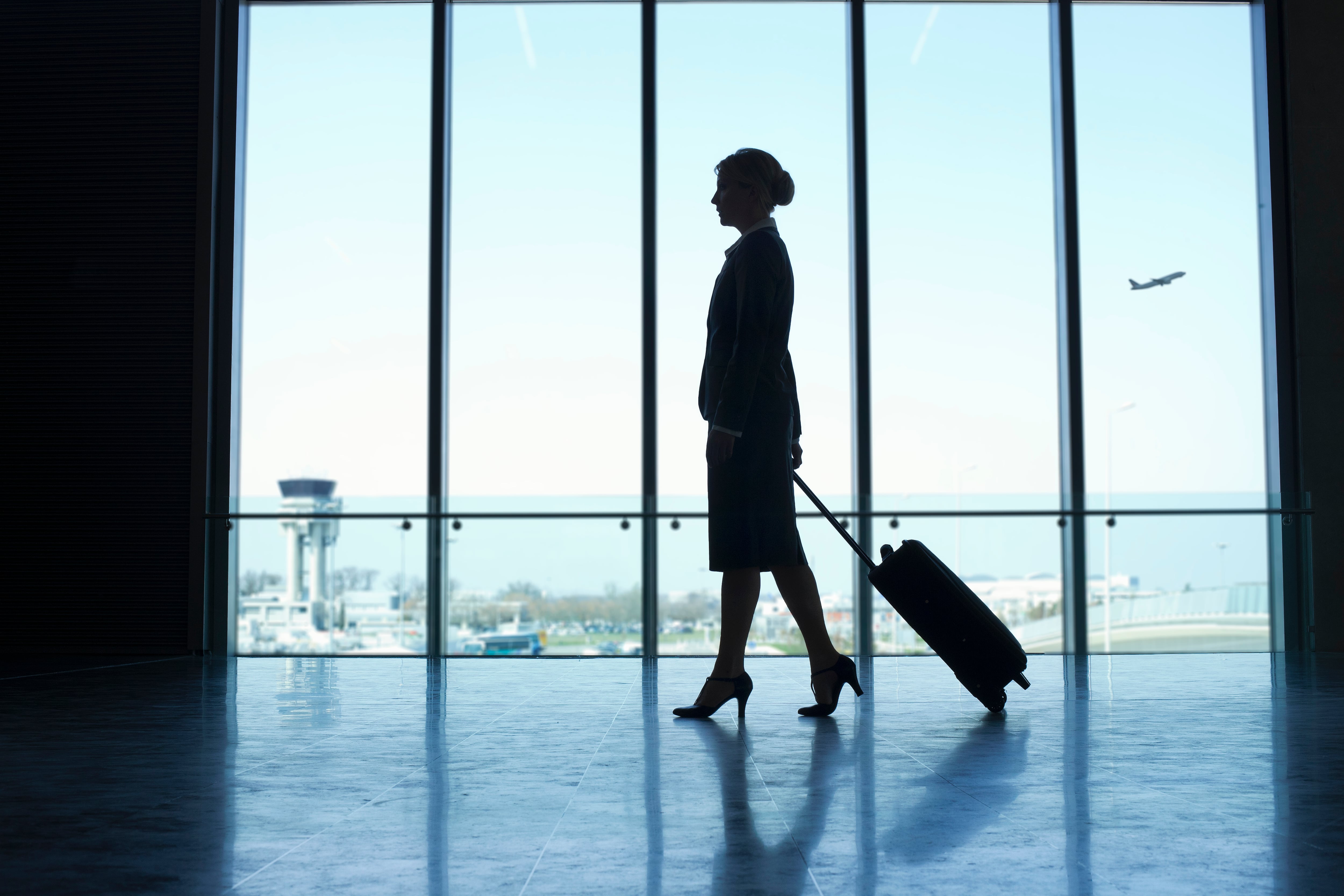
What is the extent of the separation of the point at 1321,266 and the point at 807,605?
3835 millimetres

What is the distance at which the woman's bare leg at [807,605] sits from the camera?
265 centimetres

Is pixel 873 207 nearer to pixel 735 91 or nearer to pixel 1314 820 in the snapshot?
pixel 735 91

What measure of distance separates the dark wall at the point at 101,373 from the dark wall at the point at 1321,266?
4.97 meters

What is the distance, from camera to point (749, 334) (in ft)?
8.79

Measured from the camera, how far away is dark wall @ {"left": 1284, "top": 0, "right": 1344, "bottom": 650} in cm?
502

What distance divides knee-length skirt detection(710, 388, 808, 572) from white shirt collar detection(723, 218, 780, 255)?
0.36m

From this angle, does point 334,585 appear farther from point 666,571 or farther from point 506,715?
point 506,715

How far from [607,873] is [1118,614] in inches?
170

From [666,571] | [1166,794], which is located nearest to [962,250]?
[666,571]

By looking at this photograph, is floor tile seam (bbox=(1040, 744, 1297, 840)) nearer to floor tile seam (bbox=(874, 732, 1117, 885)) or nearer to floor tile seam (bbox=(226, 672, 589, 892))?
floor tile seam (bbox=(874, 732, 1117, 885))

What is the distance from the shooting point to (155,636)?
504 centimetres

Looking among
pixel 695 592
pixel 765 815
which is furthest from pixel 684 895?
pixel 695 592

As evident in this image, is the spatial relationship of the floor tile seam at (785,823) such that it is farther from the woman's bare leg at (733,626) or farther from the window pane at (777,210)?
the window pane at (777,210)

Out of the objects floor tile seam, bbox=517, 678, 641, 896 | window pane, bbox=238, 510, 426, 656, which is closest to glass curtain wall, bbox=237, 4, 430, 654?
window pane, bbox=238, 510, 426, 656
